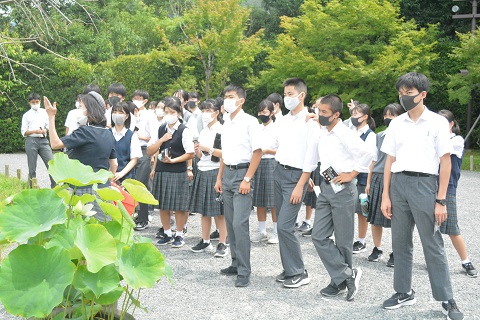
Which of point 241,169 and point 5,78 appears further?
Result: point 5,78

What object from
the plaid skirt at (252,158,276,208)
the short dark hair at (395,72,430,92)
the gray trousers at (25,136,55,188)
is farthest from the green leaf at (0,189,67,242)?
the gray trousers at (25,136,55,188)

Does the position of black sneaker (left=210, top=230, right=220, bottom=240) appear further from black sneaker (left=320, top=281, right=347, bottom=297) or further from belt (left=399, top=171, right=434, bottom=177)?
belt (left=399, top=171, right=434, bottom=177)

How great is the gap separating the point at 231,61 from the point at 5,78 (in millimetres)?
8307

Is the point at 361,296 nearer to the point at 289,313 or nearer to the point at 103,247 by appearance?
the point at 289,313

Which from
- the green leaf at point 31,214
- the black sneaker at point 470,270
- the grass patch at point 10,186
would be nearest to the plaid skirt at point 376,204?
the black sneaker at point 470,270

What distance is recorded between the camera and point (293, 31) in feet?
70.1

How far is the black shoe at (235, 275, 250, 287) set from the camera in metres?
5.73

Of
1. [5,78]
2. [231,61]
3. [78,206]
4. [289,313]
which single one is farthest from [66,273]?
[231,61]

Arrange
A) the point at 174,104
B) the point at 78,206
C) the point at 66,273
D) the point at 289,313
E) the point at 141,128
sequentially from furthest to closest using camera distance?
the point at 141,128
the point at 174,104
the point at 289,313
the point at 78,206
the point at 66,273

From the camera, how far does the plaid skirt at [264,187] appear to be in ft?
26.3

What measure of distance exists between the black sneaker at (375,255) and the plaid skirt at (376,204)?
315 mm

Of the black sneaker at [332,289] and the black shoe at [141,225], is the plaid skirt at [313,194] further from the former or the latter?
the black sneaker at [332,289]

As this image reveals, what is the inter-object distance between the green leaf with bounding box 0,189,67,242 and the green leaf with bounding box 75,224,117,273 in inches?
5.2

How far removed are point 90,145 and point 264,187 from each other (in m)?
3.25
